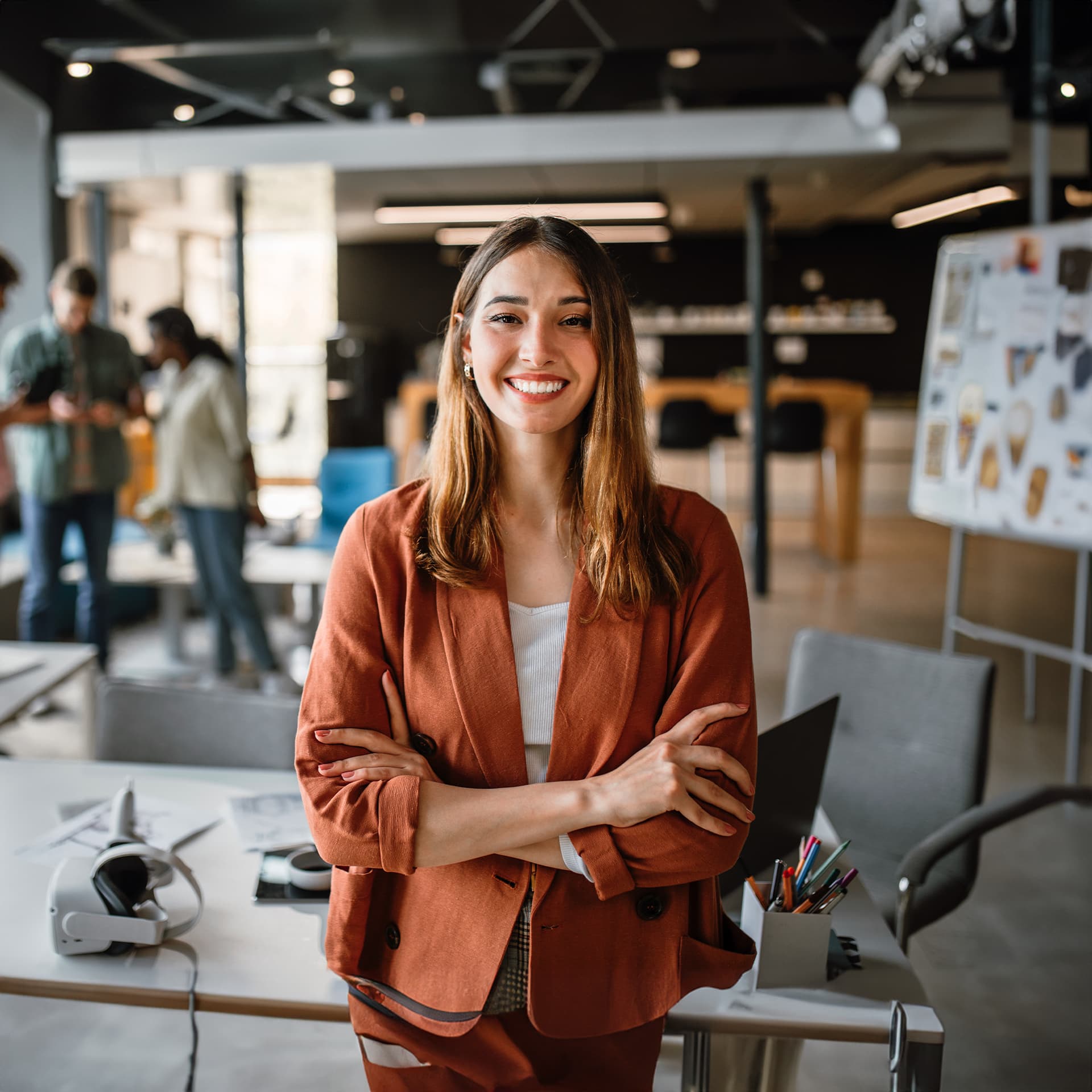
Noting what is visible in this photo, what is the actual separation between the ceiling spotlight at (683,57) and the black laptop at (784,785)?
5479mm

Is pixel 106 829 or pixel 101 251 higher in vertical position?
pixel 101 251

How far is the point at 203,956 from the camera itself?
1359 millimetres

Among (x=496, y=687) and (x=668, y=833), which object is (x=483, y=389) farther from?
(x=668, y=833)

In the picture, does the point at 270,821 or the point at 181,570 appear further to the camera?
the point at 181,570

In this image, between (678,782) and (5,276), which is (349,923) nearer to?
(678,782)

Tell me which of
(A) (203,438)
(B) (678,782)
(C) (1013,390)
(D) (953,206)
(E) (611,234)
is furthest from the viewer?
(E) (611,234)

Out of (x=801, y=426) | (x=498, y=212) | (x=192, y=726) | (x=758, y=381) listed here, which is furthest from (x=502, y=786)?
(x=498, y=212)

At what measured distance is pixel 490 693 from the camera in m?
1.18

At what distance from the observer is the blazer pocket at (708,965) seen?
1.18m

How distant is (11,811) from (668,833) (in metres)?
1.26

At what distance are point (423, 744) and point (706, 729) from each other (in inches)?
13.2

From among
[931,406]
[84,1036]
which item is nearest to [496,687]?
[84,1036]

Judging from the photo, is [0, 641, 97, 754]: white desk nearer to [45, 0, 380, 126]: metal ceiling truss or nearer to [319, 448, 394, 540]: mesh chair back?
[319, 448, 394, 540]: mesh chair back

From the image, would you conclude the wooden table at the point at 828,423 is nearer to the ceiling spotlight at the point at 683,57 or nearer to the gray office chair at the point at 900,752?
the ceiling spotlight at the point at 683,57
